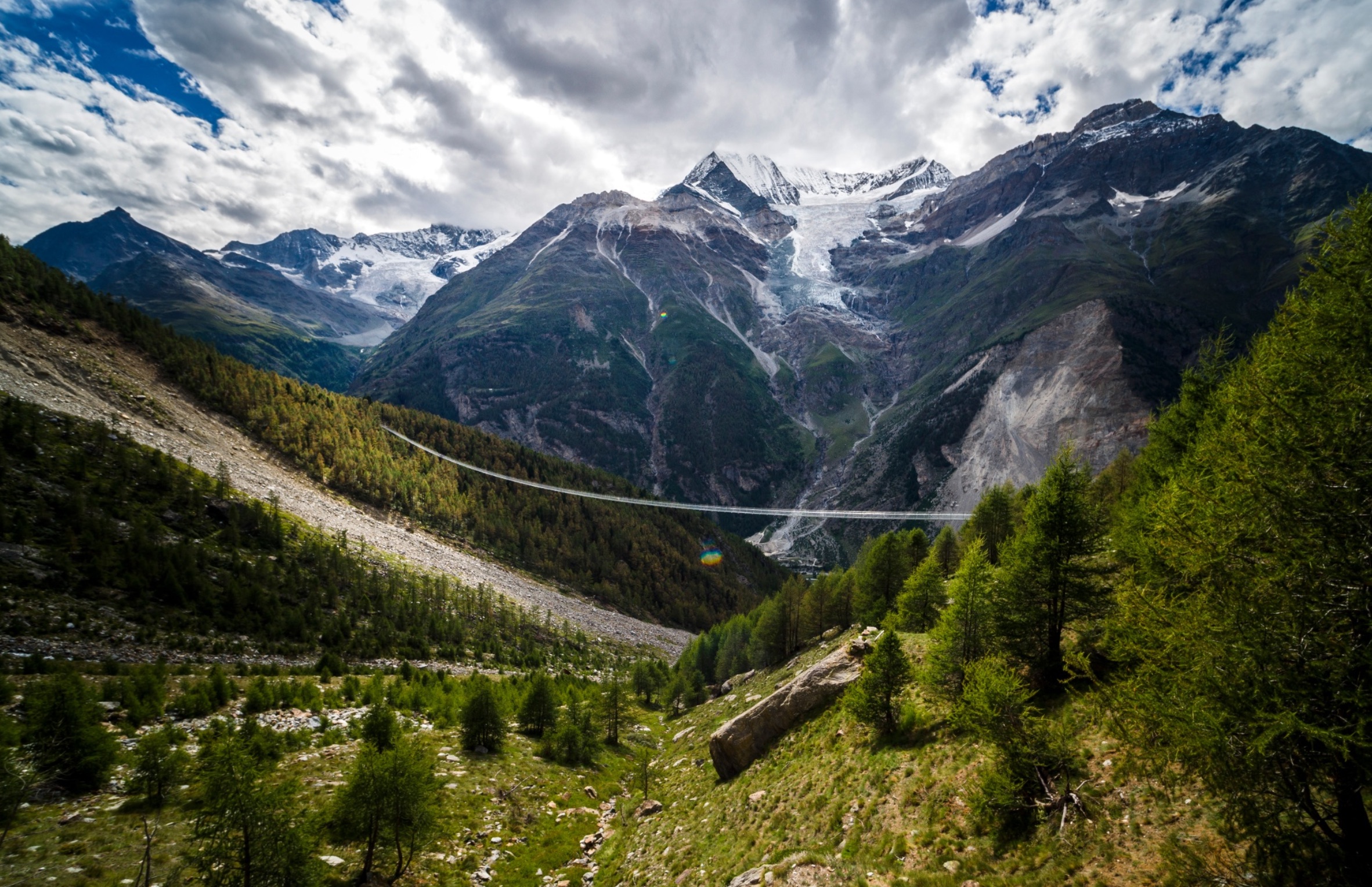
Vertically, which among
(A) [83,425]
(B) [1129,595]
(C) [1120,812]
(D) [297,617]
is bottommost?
(D) [297,617]

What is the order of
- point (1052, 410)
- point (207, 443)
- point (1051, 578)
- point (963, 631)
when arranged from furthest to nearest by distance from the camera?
point (1052, 410), point (207, 443), point (963, 631), point (1051, 578)

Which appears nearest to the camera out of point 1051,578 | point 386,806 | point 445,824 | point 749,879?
point 749,879

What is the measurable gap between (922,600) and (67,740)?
132 ft

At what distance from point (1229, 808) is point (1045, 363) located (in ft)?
665

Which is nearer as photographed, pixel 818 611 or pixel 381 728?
pixel 381 728

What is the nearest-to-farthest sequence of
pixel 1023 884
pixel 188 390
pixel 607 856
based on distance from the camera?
pixel 1023 884 → pixel 607 856 → pixel 188 390

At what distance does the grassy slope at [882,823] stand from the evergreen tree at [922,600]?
19.2ft

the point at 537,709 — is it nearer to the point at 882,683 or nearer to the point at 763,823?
the point at 763,823

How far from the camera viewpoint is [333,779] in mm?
21281

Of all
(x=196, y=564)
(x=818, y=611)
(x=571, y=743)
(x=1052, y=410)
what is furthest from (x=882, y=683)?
(x=1052, y=410)

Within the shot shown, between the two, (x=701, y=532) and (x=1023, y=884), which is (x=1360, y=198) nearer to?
(x=1023, y=884)

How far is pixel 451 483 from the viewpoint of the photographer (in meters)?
107

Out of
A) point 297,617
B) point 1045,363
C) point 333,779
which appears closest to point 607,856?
point 333,779

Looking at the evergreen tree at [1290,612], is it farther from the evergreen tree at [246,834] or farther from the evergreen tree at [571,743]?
the evergreen tree at [571,743]
